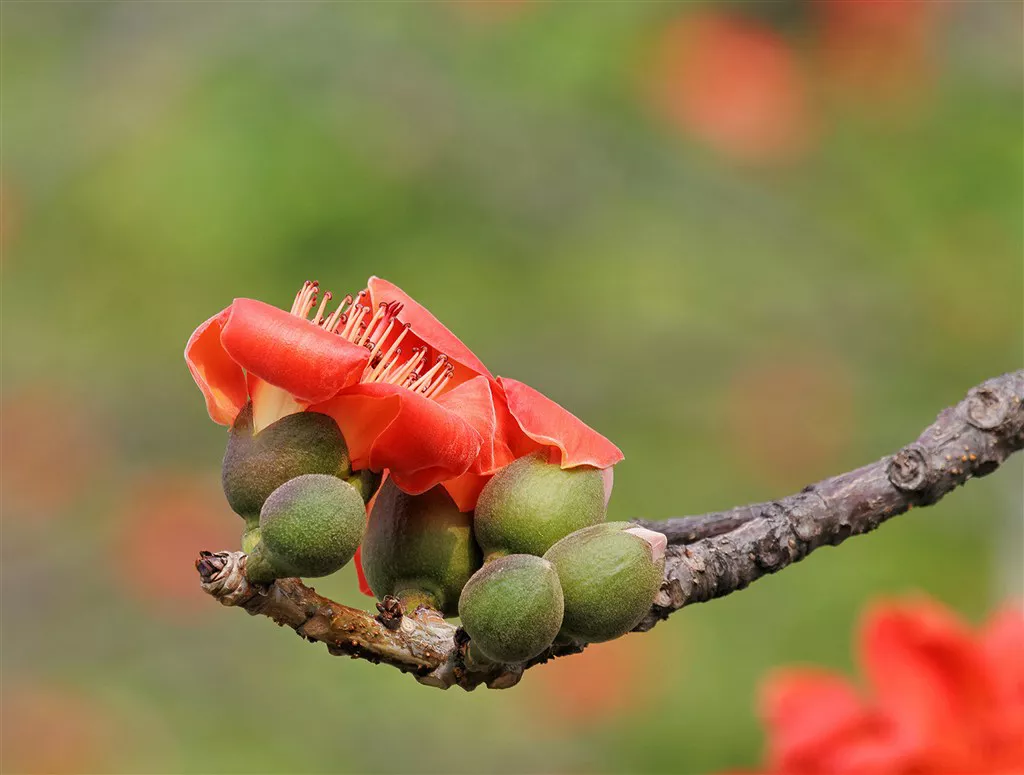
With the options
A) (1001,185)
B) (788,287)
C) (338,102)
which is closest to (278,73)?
(338,102)

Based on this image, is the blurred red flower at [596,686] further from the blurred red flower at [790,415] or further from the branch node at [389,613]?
the branch node at [389,613]

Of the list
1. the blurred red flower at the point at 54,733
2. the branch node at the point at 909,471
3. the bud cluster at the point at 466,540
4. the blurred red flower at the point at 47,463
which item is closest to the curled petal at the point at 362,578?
the bud cluster at the point at 466,540

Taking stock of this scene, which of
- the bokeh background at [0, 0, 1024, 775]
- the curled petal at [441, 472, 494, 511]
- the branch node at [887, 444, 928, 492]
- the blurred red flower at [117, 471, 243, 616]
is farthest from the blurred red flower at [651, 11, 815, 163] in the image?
the curled petal at [441, 472, 494, 511]

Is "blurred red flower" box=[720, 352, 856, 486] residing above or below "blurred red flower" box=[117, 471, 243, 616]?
above

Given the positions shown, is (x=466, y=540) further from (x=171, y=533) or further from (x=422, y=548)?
(x=171, y=533)

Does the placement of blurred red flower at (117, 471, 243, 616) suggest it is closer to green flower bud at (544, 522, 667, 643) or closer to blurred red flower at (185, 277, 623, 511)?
blurred red flower at (185, 277, 623, 511)

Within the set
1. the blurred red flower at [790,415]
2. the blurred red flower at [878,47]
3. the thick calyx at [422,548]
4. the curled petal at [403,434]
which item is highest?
the blurred red flower at [878,47]
